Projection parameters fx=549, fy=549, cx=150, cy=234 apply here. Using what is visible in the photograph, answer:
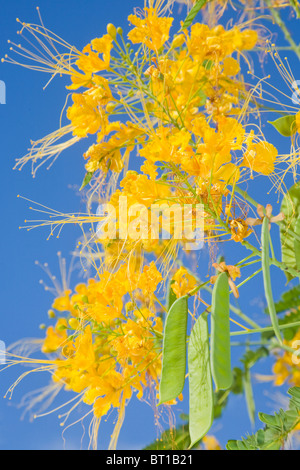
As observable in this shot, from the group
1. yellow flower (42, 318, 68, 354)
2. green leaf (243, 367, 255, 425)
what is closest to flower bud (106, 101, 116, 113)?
yellow flower (42, 318, 68, 354)

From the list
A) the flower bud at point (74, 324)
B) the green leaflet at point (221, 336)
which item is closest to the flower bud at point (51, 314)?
the flower bud at point (74, 324)

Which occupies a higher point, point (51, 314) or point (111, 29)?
point (111, 29)

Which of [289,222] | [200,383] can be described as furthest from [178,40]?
[200,383]

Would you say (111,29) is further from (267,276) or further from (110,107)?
(267,276)

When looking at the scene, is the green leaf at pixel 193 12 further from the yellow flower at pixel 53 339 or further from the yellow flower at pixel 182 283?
the yellow flower at pixel 53 339
